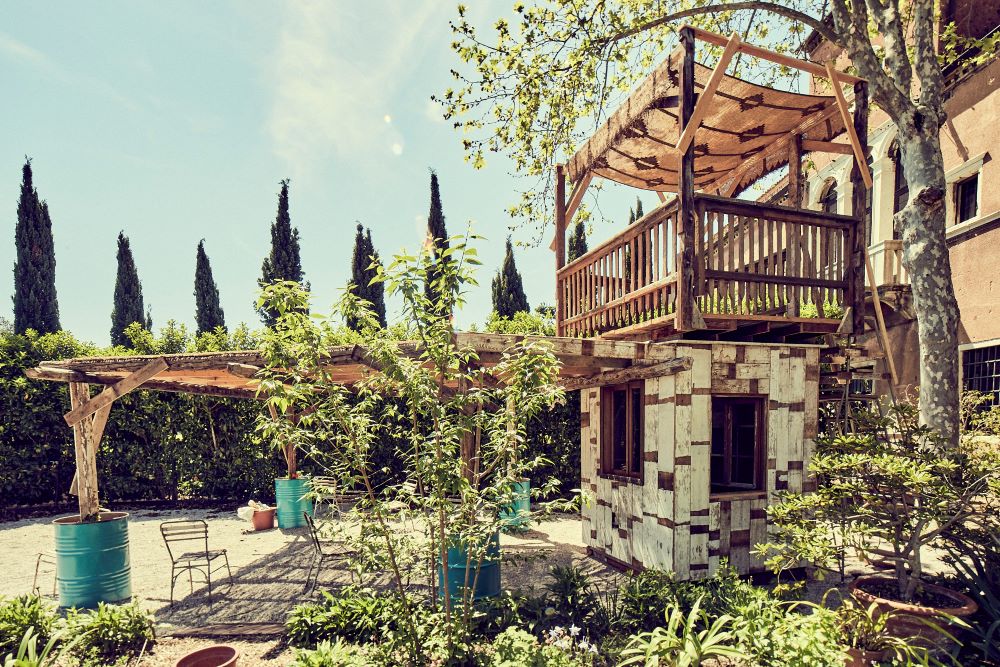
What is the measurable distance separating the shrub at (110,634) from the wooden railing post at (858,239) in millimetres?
7835

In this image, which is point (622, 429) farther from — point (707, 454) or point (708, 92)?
point (708, 92)

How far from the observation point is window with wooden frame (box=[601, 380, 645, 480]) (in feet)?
21.3

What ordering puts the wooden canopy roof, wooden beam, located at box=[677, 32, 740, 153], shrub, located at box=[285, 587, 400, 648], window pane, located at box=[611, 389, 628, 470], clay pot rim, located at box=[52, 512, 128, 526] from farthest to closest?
window pane, located at box=[611, 389, 628, 470] → clay pot rim, located at box=[52, 512, 128, 526] → the wooden canopy roof → wooden beam, located at box=[677, 32, 740, 153] → shrub, located at box=[285, 587, 400, 648]

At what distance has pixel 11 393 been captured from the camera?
10.7 metres

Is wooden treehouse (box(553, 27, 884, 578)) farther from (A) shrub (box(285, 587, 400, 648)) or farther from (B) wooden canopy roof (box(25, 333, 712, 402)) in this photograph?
(A) shrub (box(285, 587, 400, 648))

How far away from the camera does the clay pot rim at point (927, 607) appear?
12.5 feet

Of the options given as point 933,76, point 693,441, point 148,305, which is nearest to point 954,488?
point 693,441

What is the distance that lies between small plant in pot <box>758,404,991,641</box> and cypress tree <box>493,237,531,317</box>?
19.7m

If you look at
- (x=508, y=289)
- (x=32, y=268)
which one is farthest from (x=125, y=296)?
(x=508, y=289)

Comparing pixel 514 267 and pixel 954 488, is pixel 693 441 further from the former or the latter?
pixel 514 267

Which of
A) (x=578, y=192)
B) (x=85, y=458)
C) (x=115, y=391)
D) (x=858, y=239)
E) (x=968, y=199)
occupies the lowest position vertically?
(x=85, y=458)

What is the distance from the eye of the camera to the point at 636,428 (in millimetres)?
6613

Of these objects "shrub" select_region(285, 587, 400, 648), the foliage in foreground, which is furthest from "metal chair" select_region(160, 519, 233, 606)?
"shrub" select_region(285, 587, 400, 648)

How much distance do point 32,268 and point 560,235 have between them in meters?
28.8
